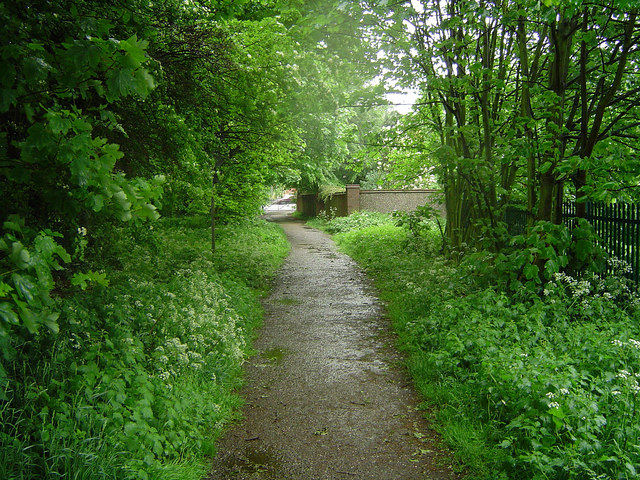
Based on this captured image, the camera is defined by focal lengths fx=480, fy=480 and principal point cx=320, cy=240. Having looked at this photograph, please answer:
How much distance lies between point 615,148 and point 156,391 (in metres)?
5.14

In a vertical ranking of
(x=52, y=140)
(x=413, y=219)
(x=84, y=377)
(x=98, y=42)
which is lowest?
(x=84, y=377)

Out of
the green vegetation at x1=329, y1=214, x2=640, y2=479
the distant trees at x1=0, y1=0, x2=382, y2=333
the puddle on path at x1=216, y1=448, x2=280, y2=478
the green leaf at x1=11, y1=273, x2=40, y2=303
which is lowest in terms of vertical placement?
the puddle on path at x1=216, y1=448, x2=280, y2=478

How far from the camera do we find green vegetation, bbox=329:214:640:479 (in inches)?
125

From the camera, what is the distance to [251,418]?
4523 mm

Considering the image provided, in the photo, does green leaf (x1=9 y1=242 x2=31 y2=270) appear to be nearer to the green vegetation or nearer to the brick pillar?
the green vegetation

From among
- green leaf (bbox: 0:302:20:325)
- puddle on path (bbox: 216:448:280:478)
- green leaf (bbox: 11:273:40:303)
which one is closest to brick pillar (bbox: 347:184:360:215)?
puddle on path (bbox: 216:448:280:478)

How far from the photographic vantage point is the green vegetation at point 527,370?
3.19m

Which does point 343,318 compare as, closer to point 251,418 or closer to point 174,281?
point 174,281

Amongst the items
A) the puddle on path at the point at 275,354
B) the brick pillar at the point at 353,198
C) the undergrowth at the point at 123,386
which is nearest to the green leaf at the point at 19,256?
the undergrowth at the point at 123,386

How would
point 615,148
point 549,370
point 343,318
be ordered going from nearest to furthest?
point 549,370
point 615,148
point 343,318

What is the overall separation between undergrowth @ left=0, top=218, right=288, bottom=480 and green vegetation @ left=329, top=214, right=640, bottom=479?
2141 mm

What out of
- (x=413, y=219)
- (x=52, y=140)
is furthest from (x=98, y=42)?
(x=413, y=219)

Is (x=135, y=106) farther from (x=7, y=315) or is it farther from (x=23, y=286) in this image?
(x=7, y=315)

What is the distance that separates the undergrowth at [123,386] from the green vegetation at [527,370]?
7.02 feet
